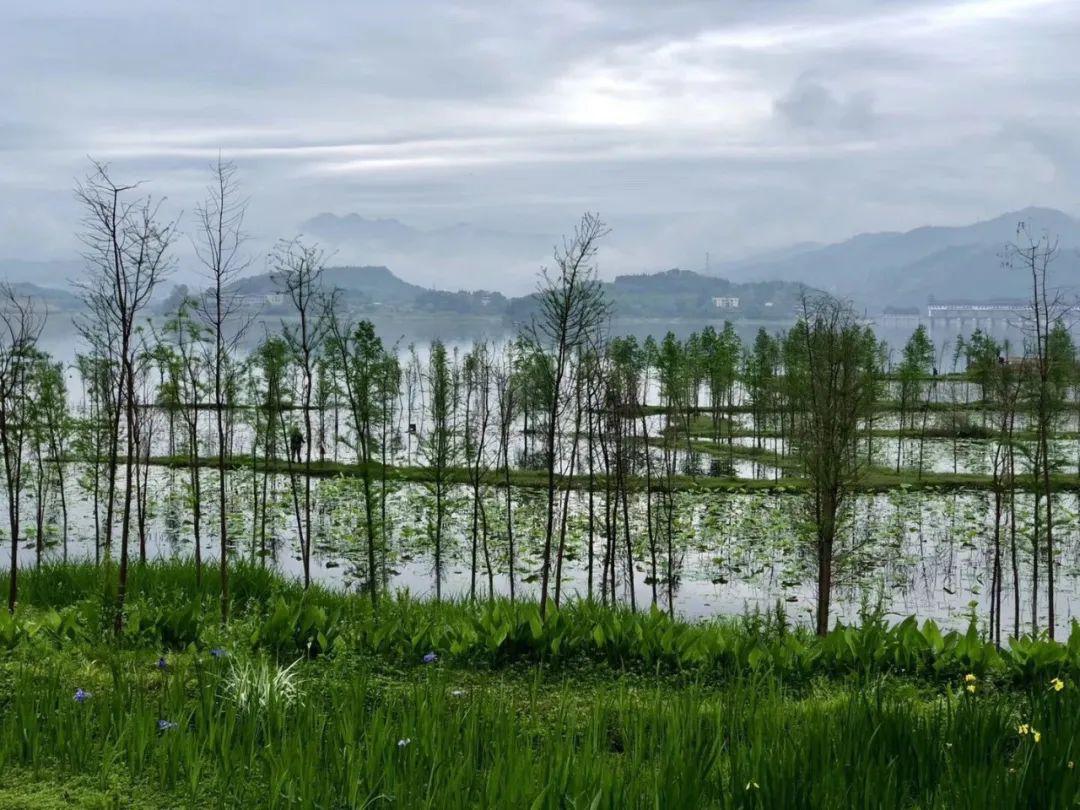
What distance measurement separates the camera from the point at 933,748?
4840 millimetres

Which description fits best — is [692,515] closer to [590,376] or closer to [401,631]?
[590,376]

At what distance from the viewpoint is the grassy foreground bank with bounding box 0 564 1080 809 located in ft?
14.3

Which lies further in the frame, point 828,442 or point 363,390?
point 363,390

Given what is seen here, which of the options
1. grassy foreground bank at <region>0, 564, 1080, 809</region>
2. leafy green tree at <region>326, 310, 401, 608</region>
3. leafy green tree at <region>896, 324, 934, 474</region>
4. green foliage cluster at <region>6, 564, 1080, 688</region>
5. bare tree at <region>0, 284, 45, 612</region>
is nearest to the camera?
grassy foreground bank at <region>0, 564, 1080, 809</region>

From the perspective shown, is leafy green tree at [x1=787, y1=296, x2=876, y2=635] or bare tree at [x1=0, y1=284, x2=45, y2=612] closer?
bare tree at [x1=0, y1=284, x2=45, y2=612]

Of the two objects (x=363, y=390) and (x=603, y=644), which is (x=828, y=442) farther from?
(x=363, y=390)

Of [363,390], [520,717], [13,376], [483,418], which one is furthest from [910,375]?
[520,717]

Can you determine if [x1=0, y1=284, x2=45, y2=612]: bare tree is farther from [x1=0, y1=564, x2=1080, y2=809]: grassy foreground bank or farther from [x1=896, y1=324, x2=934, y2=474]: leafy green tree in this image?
[x1=896, y1=324, x2=934, y2=474]: leafy green tree

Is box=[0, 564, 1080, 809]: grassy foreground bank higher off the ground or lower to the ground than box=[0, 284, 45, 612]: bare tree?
lower

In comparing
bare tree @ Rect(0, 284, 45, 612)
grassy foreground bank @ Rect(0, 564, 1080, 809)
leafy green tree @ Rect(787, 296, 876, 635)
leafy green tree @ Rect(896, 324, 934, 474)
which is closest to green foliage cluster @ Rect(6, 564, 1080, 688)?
grassy foreground bank @ Rect(0, 564, 1080, 809)

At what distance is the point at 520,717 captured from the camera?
243 inches

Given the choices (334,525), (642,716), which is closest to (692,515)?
(334,525)

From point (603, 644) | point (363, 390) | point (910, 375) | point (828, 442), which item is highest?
point (910, 375)

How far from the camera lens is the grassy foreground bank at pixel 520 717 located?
435 centimetres
